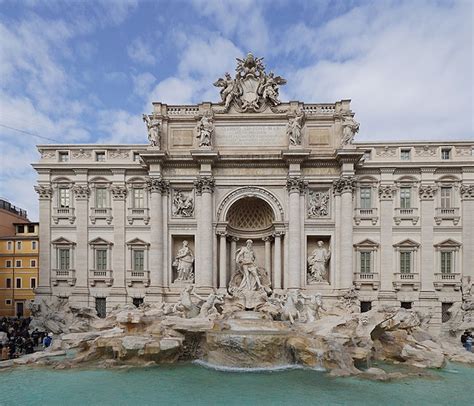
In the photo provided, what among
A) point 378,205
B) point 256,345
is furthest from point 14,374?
point 378,205

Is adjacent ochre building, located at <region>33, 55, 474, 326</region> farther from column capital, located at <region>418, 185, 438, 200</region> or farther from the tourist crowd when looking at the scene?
the tourist crowd

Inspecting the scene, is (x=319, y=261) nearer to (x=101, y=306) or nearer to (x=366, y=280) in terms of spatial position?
(x=366, y=280)

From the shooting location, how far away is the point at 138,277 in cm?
2262

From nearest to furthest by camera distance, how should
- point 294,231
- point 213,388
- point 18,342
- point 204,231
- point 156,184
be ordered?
point 213,388 → point 18,342 → point 294,231 → point 204,231 → point 156,184

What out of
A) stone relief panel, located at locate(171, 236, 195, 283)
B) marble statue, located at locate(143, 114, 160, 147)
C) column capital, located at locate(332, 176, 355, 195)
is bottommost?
stone relief panel, located at locate(171, 236, 195, 283)

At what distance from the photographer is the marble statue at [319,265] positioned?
22234 millimetres

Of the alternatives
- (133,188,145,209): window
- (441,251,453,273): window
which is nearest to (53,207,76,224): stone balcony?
(133,188,145,209): window

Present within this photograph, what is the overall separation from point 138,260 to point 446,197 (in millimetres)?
21140

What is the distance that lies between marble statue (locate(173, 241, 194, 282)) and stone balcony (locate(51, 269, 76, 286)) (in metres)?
6.97

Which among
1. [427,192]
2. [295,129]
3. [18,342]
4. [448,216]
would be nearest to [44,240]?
[18,342]

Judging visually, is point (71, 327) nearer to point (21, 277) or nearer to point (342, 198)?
Answer: point (21, 277)

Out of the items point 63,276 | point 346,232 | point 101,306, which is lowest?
point 101,306

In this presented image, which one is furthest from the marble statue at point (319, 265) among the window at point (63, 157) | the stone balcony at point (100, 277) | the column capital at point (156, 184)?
the window at point (63, 157)

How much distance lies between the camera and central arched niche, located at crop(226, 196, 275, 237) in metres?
23.5
